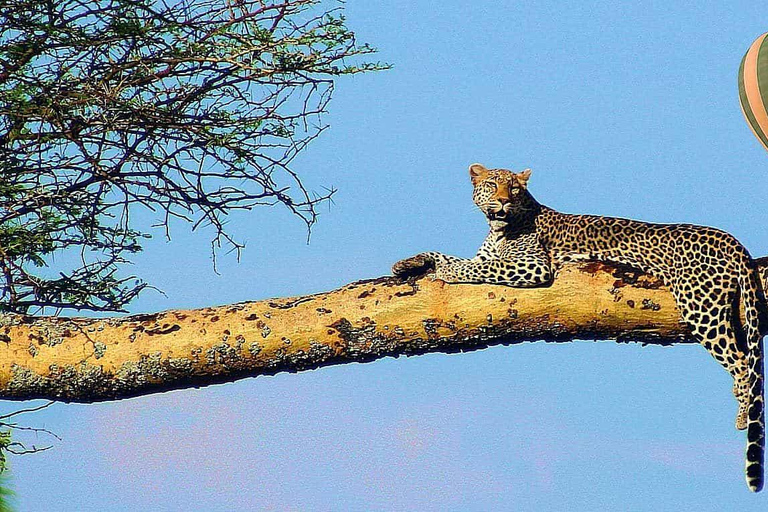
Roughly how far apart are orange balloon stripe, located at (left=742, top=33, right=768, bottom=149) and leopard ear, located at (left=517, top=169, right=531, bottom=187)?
164 inches

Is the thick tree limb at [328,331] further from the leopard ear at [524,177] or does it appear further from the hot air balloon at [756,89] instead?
the hot air balloon at [756,89]

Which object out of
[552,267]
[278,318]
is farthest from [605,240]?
[278,318]

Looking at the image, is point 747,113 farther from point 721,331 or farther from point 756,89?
point 721,331

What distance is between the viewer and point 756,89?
10.8m

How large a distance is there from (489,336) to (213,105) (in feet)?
11.3

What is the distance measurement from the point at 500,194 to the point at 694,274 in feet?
4.78

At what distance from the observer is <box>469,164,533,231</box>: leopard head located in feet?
23.7

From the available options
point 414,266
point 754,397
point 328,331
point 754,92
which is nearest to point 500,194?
point 414,266

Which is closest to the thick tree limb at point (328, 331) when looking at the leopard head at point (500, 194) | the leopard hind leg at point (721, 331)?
the leopard hind leg at point (721, 331)

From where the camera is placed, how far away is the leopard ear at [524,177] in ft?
24.2

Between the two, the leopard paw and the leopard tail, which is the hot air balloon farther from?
the leopard paw

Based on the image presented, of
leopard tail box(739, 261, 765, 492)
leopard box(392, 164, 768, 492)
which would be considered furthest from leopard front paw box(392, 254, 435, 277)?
leopard tail box(739, 261, 765, 492)

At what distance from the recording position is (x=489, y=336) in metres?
6.16

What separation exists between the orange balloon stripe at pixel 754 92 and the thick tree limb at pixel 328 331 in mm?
4705
